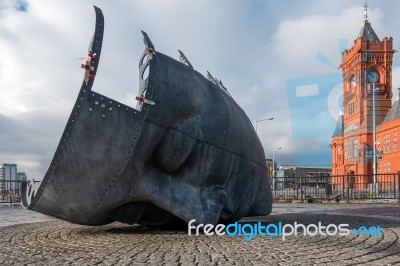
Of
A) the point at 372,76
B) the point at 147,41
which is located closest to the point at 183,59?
the point at 147,41

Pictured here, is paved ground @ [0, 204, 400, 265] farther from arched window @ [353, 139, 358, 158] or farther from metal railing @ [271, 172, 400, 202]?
arched window @ [353, 139, 358, 158]

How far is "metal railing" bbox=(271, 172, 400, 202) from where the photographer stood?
23.0 meters

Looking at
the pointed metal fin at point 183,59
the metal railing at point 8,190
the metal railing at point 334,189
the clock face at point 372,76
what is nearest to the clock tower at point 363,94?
the clock face at point 372,76

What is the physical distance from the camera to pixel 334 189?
25.3 metres

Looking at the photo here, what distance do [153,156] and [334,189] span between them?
20532 millimetres

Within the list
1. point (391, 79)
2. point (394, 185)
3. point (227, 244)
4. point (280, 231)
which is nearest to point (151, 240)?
point (227, 244)

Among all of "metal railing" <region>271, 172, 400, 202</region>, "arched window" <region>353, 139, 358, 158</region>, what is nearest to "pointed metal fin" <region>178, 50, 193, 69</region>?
"metal railing" <region>271, 172, 400, 202</region>

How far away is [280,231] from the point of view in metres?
7.65

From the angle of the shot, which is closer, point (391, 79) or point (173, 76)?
point (173, 76)

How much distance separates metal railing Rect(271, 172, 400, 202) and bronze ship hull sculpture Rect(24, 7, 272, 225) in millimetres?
16320

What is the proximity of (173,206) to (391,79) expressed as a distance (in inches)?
3181

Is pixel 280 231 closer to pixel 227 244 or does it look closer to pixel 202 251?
pixel 227 244

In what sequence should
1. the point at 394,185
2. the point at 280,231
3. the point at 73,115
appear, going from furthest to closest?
the point at 394,185, the point at 280,231, the point at 73,115

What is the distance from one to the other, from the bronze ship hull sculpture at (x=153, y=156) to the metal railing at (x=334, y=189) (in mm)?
16320
